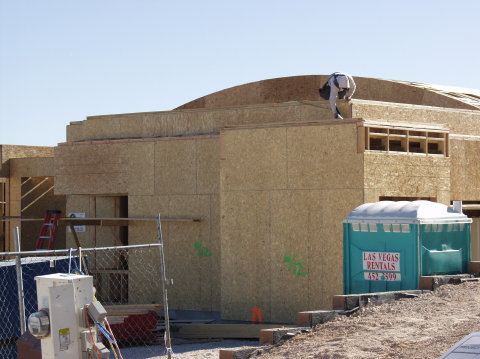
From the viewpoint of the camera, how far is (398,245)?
13.8m

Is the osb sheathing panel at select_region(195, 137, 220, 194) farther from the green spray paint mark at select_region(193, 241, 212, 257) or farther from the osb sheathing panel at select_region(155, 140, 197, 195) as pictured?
the green spray paint mark at select_region(193, 241, 212, 257)

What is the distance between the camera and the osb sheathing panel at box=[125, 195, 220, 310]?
20.3 m

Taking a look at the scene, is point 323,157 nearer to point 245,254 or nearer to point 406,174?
point 406,174

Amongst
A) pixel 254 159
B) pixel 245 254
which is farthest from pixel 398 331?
pixel 254 159

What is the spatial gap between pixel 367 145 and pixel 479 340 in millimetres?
10819

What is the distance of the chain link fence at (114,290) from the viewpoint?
1466 centimetres

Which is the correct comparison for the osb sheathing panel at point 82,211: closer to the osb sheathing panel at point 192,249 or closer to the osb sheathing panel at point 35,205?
the osb sheathing panel at point 192,249

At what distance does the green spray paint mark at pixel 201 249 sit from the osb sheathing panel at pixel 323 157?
3294 millimetres

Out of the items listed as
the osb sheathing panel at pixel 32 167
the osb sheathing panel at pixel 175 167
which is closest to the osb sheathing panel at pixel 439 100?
the osb sheathing panel at pixel 175 167

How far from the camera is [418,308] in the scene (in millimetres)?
11945

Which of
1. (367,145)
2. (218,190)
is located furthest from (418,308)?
(218,190)

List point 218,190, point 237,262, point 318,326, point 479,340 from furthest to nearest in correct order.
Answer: point 218,190, point 237,262, point 318,326, point 479,340

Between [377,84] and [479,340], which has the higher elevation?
[377,84]

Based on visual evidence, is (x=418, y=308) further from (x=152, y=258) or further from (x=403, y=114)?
(x=152, y=258)
